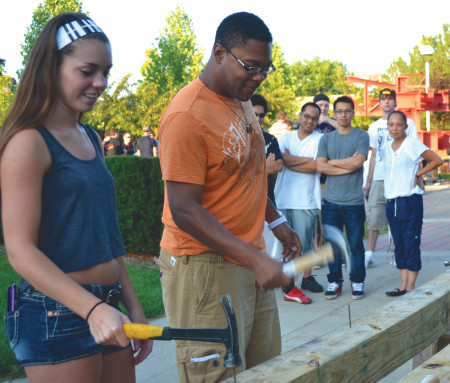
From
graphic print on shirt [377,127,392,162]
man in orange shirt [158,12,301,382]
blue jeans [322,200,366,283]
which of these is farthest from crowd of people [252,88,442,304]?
man in orange shirt [158,12,301,382]

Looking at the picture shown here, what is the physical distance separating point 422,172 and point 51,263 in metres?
5.10

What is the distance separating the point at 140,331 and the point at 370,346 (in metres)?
1.03

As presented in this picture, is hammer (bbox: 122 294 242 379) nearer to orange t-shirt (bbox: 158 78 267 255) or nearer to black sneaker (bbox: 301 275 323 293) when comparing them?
orange t-shirt (bbox: 158 78 267 255)

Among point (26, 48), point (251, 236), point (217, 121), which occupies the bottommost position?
point (251, 236)

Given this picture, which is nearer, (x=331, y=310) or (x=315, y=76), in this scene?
(x=331, y=310)

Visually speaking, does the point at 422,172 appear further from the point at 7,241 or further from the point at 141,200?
the point at 7,241

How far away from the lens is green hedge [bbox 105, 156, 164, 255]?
799 cm

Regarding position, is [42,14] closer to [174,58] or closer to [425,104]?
[174,58]

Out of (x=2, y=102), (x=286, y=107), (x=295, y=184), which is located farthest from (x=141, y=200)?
(x=286, y=107)

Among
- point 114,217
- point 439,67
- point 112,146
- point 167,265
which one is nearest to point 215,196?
point 167,265

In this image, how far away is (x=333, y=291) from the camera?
6.24 m

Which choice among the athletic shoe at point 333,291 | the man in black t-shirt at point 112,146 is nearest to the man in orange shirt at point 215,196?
the athletic shoe at point 333,291

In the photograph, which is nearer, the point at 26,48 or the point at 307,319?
the point at 307,319

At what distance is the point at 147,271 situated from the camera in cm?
745
